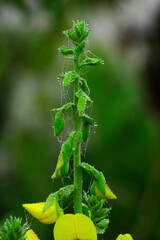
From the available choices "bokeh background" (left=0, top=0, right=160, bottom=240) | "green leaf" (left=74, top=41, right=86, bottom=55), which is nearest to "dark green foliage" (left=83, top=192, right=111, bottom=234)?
"green leaf" (left=74, top=41, right=86, bottom=55)

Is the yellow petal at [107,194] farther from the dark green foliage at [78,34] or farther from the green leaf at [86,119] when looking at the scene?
the dark green foliage at [78,34]

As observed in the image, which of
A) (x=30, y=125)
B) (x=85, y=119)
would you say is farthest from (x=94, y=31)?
(x=85, y=119)

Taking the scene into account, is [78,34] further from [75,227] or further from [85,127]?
[75,227]

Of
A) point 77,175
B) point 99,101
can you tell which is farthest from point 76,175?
point 99,101

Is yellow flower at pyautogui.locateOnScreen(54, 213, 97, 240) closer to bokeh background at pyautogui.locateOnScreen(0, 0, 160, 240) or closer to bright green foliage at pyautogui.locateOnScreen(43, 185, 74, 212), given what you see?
bright green foliage at pyautogui.locateOnScreen(43, 185, 74, 212)

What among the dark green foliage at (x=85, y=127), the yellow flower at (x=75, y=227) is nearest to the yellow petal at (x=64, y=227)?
the yellow flower at (x=75, y=227)

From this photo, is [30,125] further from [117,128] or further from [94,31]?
[94,31]
